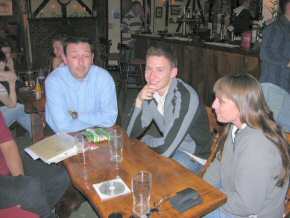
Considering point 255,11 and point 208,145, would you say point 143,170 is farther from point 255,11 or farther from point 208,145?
point 255,11

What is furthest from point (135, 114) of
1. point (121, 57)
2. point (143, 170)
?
point (121, 57)

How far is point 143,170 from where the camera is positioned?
64.6 inches

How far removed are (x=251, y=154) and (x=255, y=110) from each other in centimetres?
22

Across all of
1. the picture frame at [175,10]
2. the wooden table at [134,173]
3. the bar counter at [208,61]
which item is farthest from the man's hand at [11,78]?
the picture frame at [175,10]

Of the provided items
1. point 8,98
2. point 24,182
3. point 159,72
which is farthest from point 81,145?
point 8,98

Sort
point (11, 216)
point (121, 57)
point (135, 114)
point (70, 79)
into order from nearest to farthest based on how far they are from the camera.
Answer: point (11, 216)
point (135, 114)
point (70, 79)
point (121, 57)

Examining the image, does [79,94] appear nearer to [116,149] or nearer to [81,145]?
[81,145]

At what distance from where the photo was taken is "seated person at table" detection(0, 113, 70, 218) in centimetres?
182

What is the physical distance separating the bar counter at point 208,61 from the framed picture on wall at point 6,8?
12.2 feet

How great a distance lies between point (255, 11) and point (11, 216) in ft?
30.3

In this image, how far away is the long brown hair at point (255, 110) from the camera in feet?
4.90

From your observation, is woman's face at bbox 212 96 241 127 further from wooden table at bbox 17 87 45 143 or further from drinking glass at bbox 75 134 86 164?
wooden table at bbox 17 87 45 143

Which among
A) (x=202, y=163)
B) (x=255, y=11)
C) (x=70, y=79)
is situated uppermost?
(x=255, y=11)

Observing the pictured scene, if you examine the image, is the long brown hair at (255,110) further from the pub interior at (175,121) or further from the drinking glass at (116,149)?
the drinking glass at (116,149)
